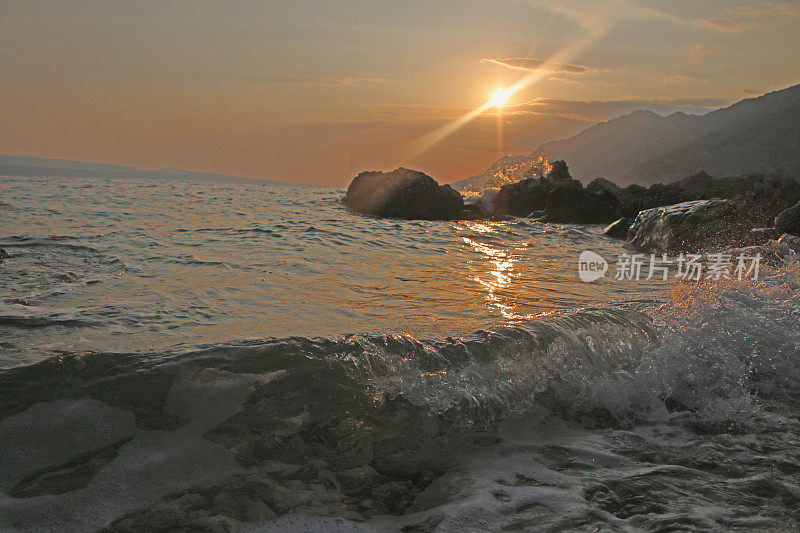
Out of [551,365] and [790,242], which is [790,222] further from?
[551,365]

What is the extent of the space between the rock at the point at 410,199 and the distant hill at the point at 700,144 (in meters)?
24.6

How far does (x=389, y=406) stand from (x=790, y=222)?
457 inches

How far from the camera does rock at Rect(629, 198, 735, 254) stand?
11.3m

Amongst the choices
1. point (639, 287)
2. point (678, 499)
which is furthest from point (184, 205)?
point (678, 499)

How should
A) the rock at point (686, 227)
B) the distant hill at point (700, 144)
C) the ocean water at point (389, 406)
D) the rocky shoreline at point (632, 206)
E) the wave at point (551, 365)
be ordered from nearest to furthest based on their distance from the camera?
1. the ocean water at point (389, 406)
2. the wave at point (551, 365)
3. the rock at point (686, 227)
4. the rocky shoreline at point (632, 206)
5. the distant hill at point (700, 144)

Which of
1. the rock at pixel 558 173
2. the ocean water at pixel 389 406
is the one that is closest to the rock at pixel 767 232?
the ocean water at pixel 389 406

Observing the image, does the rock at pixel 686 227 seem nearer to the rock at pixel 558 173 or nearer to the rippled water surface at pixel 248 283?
the rippled water surface at pixel 248 283

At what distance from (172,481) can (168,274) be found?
430 cm

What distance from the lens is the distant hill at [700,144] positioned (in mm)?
66688

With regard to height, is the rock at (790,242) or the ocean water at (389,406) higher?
the rock at (790,242)

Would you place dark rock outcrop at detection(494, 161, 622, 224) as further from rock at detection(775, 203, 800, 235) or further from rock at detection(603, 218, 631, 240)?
rock at detection(775, 203, 800, 235)

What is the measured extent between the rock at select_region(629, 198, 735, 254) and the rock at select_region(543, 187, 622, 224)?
18.4ft

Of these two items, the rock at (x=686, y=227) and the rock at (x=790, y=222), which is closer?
the rock at (x=790, y=222)

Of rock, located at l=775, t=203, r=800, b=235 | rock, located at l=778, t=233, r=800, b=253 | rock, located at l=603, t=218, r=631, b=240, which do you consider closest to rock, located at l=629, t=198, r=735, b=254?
rock, located at l=775, t=203, r=800, b=235
